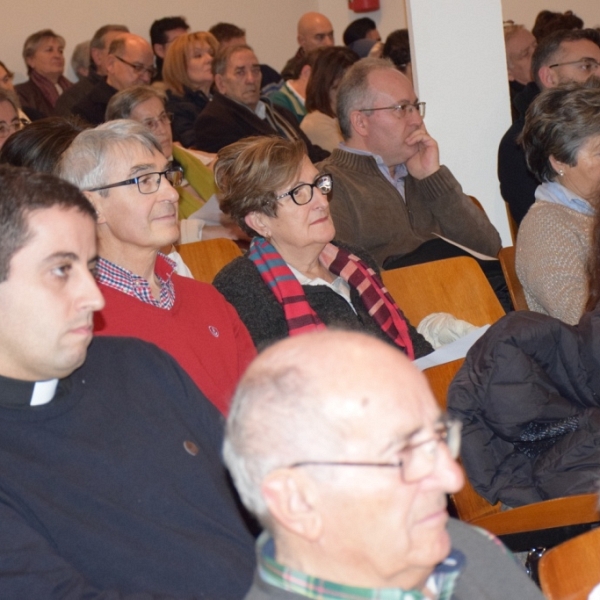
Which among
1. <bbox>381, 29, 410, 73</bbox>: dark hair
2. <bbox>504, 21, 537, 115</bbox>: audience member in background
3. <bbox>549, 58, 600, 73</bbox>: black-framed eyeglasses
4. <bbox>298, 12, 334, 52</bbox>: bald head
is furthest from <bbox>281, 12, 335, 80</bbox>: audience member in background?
<bbox>549, 58, 600, 73</bbox>: black-framed eyeglasses

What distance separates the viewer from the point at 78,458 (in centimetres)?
157

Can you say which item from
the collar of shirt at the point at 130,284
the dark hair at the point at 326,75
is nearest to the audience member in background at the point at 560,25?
the dark hair at the point at 326,75

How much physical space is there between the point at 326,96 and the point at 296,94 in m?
0.96

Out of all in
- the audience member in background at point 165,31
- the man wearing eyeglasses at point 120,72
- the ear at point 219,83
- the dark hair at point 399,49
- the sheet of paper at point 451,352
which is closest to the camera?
the sheet of paper at point 451,352

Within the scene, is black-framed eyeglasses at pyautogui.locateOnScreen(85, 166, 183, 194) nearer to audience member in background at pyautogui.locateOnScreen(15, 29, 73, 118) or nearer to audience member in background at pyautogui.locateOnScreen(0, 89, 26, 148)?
audience member in background at pyautogui.locateOnScreen(0, 89, 26, 148)

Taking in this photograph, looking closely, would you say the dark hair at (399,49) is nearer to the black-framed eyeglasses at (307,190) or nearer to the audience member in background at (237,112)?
the audience member in background at (237,112)

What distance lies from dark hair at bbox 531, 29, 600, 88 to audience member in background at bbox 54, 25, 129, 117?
114 inches

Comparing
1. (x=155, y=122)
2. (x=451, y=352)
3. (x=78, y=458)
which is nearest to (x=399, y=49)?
(x=155, y=122)

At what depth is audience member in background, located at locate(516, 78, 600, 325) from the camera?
302cm

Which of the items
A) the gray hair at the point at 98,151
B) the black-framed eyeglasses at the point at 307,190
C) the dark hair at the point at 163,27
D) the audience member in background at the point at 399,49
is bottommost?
the black-framed eyeglasses at the point at 307,190

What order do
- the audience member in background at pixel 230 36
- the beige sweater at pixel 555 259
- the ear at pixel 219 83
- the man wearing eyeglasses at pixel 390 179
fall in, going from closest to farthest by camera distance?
the beige sweater at pixel 555 259, the man wearing eyeglasses at pixel 390 179, the ear at pixel 219 83, the audience member in background at pixel 230 36

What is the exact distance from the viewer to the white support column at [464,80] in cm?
398

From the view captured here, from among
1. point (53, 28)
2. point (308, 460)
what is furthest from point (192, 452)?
point (53, 28)

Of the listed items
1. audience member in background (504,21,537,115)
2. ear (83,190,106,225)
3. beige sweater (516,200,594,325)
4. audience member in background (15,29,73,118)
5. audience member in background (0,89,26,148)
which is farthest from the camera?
audience member in background (15,29,73,118)
